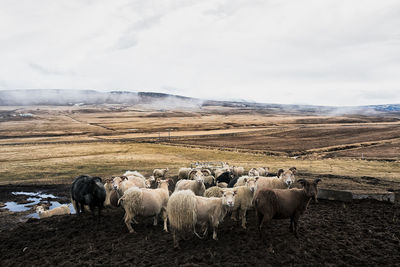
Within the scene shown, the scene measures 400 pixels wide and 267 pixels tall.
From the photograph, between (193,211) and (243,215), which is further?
(243,215)

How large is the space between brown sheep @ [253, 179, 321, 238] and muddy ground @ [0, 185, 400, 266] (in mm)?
757

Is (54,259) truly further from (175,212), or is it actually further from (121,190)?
(121,190)

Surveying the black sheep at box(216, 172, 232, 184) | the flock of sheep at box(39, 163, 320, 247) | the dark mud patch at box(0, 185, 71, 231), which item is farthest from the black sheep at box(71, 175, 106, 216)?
the black sheep at box(216, 172, 232, 184)

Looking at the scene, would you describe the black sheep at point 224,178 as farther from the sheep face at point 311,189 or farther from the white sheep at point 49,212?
the white sheep at point 49,212

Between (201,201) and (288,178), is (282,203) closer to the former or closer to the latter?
(288,178)

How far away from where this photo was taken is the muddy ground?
813cm

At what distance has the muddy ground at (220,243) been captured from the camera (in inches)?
320

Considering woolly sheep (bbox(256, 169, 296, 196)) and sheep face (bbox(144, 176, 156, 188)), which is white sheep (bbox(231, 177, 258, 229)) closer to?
woolly sheep (bbox(256, 169, 296, 196))

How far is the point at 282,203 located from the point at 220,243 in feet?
8.59

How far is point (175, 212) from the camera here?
927 centimetres

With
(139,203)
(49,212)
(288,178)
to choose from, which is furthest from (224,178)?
(49,212)

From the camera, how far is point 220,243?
30.3ft

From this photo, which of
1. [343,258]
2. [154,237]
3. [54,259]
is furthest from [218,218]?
[54,259]

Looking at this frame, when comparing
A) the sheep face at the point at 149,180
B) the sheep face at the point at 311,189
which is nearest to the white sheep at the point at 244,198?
the sheep face at the point at 311,189
